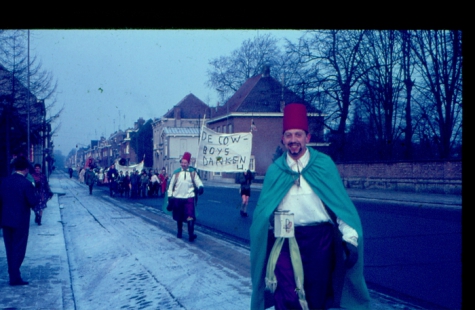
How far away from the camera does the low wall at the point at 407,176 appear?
86.4 ft

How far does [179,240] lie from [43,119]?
15500 millimetres

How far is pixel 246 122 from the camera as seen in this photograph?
189 ft

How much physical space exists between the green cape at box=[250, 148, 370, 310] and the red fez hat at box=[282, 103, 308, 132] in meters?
0.26

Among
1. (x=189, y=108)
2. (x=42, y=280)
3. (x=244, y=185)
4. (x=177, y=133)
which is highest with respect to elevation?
(x=189, y=108)

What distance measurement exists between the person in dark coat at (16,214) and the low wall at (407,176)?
22.1 meters

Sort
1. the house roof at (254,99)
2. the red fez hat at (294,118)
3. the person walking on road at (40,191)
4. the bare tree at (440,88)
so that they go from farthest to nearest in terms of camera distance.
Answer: the house roof at (254,99) → the bare tree at (440,88) → the person walking on road at (40,191) → the red fez hat at (294,118)

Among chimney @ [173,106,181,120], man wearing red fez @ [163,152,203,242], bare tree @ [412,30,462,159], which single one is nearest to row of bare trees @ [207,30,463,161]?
bare tree @ [412,30,462,159]

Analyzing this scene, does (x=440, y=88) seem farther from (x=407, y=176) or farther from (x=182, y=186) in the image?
(x=182, y=186)

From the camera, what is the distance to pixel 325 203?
4.16 m

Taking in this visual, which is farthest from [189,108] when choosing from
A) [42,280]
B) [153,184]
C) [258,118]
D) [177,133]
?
[42,280]

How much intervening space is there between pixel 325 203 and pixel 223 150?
976 cm

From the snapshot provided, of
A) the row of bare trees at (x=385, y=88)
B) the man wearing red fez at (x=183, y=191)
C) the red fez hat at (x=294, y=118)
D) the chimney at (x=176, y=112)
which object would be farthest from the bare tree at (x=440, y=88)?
the chimney at (x=176, y=112)

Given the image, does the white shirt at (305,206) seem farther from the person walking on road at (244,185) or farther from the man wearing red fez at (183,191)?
the person walking on road at (244,185)
